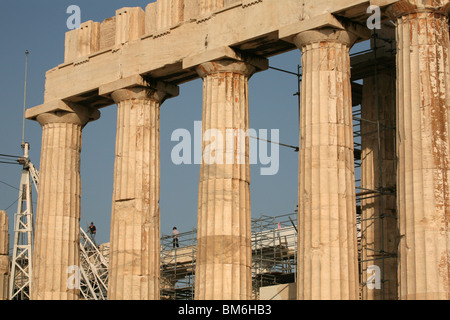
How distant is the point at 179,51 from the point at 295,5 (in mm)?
6669

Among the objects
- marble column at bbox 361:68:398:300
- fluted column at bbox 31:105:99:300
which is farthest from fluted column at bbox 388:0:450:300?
fluted column at bbox 31:105:99:300

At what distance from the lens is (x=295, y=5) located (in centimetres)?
4253

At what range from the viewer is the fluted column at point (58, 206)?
164 feet

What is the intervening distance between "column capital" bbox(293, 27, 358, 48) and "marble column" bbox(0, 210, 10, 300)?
31.5m

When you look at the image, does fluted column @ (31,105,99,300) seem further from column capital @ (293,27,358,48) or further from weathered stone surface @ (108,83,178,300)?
column capital @ (293,27,358,48)

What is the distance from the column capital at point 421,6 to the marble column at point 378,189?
6978 millimetres

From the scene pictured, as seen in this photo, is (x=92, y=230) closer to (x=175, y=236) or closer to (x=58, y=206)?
(x=175, y=236)

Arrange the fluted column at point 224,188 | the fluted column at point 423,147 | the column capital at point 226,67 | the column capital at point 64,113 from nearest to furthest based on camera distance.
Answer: the fluted column at point 423,147 < the fluted column at point 224,188 < the column capital at point 226,67 < the column capital at point 64,113

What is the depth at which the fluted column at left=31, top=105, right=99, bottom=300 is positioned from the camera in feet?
164

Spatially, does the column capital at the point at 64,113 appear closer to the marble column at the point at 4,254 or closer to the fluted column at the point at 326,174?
the fluted column at the point at 326,174

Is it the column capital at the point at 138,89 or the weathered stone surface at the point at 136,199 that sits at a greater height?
the column capital at the point at 138,89

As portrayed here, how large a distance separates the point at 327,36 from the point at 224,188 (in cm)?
751

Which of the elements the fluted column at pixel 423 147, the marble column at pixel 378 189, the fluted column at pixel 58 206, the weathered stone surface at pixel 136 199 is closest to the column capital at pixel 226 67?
the weathered stone surface at pixel 136 199
